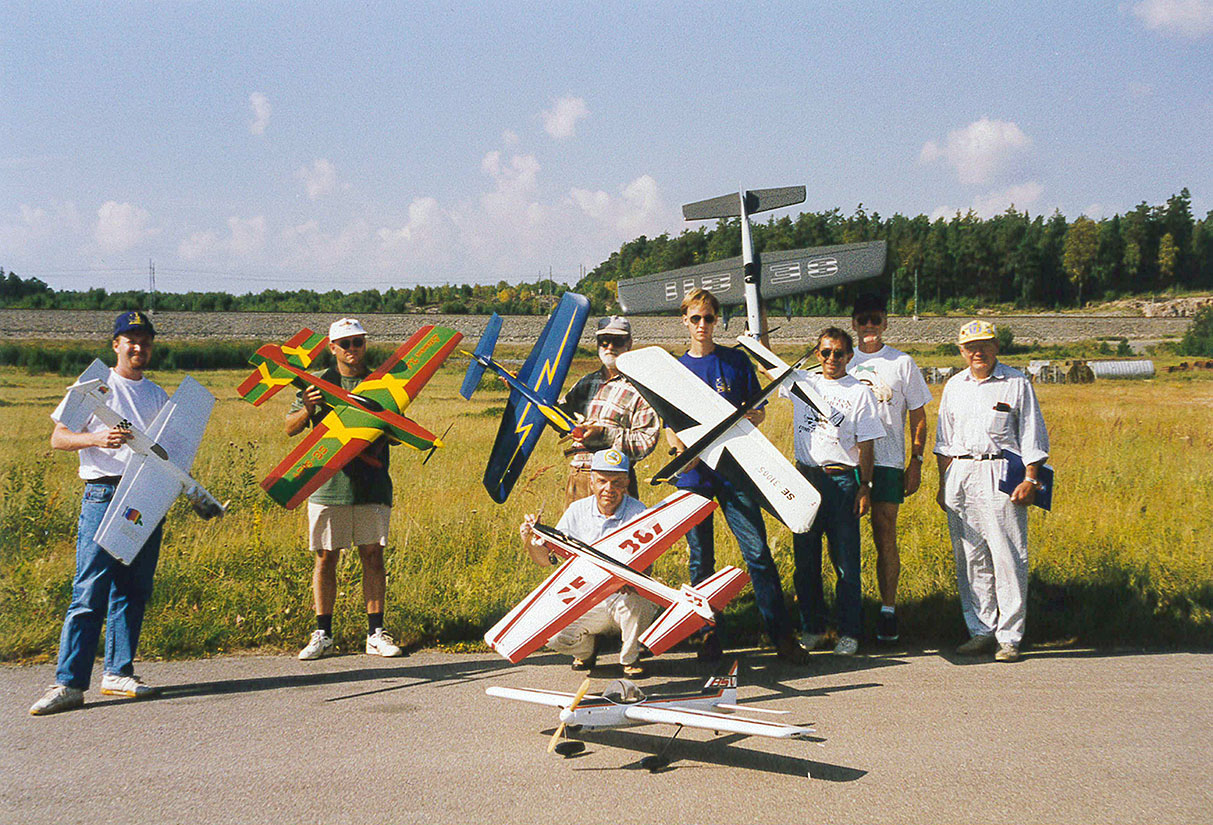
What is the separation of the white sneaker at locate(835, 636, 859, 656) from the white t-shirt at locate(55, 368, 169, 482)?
466cm

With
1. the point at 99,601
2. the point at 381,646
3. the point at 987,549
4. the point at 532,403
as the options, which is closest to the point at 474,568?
the point at 381,646

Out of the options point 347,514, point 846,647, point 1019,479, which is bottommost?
point 846,647

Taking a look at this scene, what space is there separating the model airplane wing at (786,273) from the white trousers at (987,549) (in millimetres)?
2050

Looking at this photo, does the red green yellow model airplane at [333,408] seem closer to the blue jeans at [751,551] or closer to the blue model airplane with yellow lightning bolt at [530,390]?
A: the blue model airplane with yellow lightning bolt at [530,390]

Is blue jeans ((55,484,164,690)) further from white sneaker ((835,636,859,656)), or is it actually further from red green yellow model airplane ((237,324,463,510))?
white sneaker ((835,636,859,656))

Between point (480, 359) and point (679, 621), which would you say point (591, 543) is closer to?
point (679, 621)

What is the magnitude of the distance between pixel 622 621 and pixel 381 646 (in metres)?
1.81

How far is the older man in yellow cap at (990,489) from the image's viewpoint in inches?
209

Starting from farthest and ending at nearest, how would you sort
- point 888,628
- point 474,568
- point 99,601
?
point 474,568 → point 888,628 → point 99,601

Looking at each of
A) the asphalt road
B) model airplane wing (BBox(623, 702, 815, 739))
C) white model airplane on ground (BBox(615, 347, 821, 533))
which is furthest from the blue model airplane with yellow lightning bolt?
model airplane wing (BBox(623, 702, 815, 739))

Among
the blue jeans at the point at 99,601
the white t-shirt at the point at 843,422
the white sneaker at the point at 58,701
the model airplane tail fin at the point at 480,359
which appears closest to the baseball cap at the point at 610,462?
the white t-shirt at the point at 843,422

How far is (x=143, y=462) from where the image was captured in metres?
4.63

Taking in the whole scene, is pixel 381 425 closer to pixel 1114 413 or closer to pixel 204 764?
pixel 204 764

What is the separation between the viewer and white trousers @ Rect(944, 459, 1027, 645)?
17.4ft
